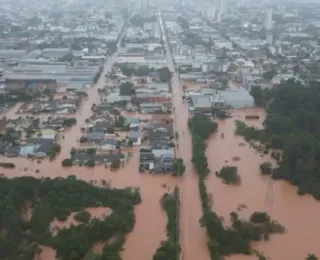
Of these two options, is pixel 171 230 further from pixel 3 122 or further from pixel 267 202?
pixel 3 122

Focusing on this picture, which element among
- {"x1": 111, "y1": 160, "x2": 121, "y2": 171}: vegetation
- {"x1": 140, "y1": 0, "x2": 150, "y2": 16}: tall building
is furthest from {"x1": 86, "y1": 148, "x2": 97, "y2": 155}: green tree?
{"x1": 140, "y1": 0, "x2": 150, "y2": 16}: tall building

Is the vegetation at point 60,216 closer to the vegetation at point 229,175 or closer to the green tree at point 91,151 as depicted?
the green tree at point 91,151

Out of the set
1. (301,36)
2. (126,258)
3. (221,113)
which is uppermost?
(301,36)

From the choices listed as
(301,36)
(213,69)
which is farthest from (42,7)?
(213,69)

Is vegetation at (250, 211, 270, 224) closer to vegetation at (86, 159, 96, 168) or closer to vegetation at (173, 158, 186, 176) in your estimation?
vegetation at (173, 158, 186, 176)

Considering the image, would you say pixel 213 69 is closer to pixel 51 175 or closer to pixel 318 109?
pixel 318 109
